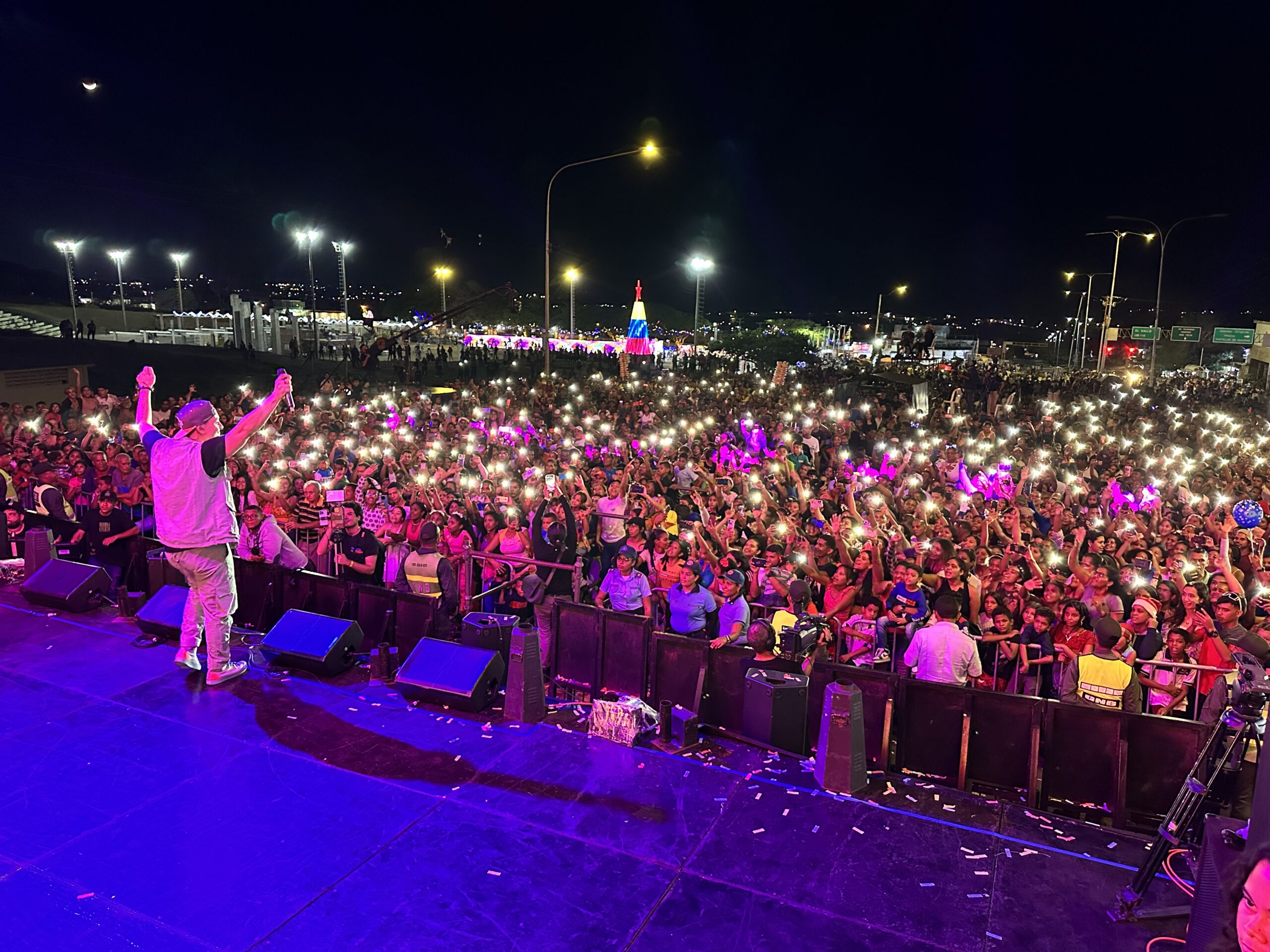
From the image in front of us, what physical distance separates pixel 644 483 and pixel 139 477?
6728 millimetres

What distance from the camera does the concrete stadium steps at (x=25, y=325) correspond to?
35719 millimetres

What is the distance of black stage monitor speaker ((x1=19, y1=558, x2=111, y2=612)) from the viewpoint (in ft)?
26.3

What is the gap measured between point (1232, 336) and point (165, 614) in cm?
7323

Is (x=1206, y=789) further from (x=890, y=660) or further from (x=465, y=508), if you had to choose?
(x=465, y=508)

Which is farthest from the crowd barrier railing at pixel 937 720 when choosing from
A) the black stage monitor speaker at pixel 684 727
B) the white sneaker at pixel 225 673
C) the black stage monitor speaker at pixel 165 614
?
the black stage monitor speaker at pixel 165 614

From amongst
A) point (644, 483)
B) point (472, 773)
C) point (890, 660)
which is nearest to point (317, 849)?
point (472, 773)

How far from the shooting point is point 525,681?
621cm

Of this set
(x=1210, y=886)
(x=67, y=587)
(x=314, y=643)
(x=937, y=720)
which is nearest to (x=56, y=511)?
(x=67, y=587)

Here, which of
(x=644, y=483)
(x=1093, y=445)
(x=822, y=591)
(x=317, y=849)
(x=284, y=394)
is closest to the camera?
(x=317, y=849)

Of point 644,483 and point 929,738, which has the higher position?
point 644,483

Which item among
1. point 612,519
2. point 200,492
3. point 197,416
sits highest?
point 197,416

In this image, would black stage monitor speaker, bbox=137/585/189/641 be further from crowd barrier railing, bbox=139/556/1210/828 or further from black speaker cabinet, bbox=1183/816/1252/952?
black speaker cabinet, bbox=1183/816/1252/952

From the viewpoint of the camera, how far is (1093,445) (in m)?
15.8

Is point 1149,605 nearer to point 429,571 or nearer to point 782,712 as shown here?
point 782,712
